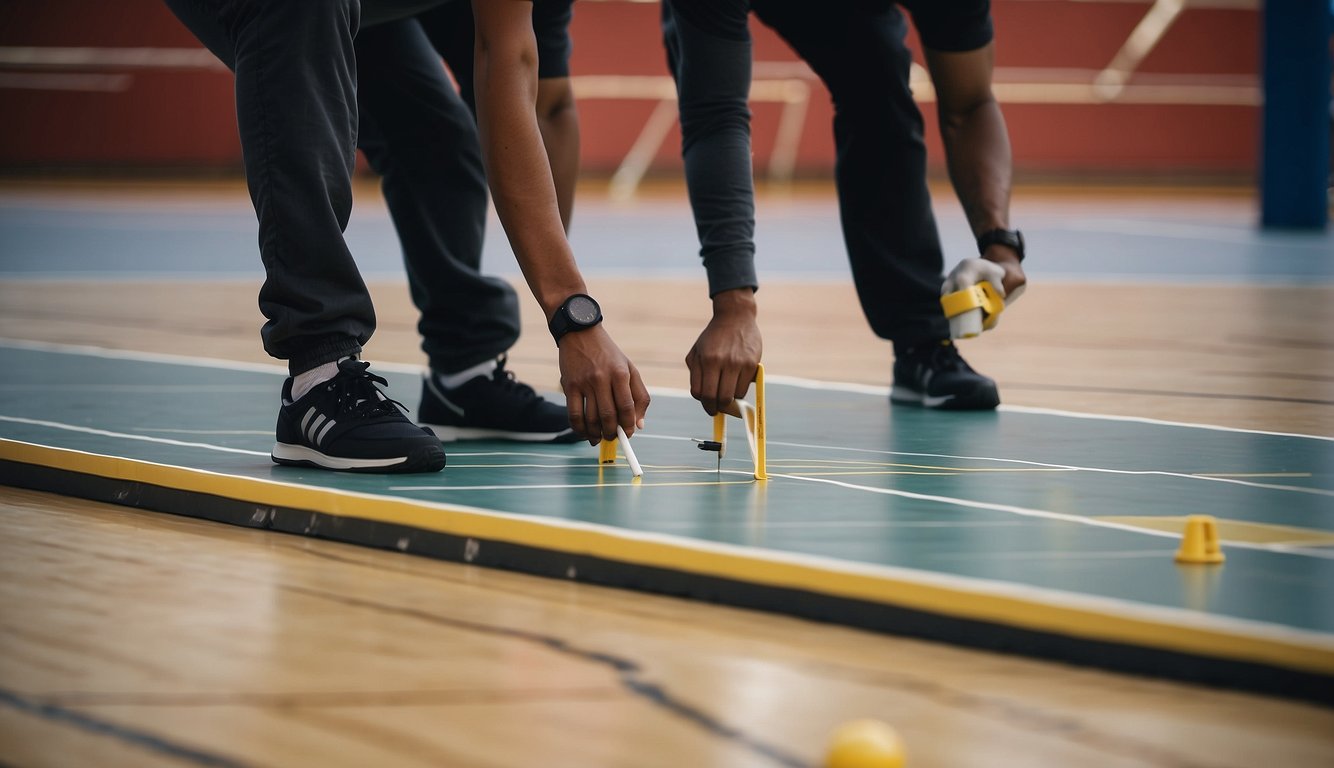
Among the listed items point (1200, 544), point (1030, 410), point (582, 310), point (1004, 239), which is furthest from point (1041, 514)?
point (1004, 239)

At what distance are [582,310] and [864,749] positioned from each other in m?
0.95

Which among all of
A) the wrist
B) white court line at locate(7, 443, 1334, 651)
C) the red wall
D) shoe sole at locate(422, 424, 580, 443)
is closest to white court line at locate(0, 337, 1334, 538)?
shoe sole at locate(422, 424, 580, 443)

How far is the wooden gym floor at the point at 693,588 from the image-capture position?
1110mm

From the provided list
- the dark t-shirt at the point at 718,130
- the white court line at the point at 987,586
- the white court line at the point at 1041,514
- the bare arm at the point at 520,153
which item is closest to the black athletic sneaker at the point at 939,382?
the dark t-shirt at the point at 718,130

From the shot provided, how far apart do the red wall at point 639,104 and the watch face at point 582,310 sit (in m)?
11.6

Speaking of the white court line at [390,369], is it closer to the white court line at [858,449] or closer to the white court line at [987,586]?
the white court line at [858,449]

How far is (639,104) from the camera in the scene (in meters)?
13.8

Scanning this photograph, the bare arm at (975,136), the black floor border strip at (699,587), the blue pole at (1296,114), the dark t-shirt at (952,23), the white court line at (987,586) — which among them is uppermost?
the blue pole at (1296,114)

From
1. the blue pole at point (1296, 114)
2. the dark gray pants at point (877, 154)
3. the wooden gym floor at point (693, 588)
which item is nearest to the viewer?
the wooden gym floor at point (693, 588)

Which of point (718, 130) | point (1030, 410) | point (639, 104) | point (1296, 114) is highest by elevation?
point (639, 104)

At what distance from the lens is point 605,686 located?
1206mm

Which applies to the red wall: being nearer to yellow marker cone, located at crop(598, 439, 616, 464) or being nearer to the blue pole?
the blue pole

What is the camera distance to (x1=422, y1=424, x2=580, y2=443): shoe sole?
238 cm

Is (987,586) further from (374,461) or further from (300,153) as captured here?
(300,153)
